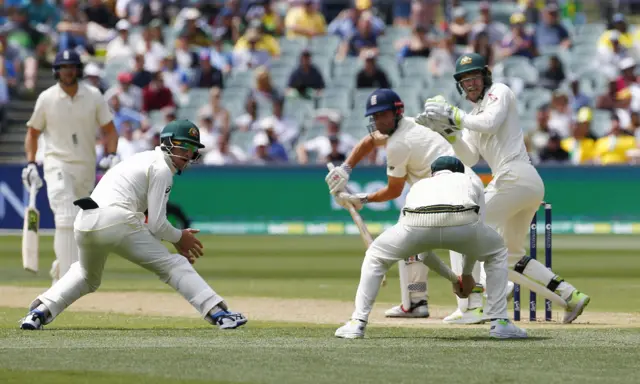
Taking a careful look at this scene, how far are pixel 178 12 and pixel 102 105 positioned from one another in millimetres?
15661

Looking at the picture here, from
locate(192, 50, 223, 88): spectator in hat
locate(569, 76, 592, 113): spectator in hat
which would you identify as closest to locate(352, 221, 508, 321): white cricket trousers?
locate(569, 76, 592, 113): spectator in hat

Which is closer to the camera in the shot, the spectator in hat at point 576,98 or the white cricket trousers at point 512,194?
the white cricket trousers at point 512,194

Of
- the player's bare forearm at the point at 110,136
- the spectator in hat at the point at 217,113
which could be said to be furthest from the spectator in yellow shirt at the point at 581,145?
the player's bare forearm at the point at 110,136

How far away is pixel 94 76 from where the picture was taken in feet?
76.0

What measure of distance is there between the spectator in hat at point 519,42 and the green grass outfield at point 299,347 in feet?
38.8

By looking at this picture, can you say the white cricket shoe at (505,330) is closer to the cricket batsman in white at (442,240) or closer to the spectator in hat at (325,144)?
the cricket batsman in white at (442,240)

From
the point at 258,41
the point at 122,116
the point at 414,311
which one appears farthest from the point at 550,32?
the point at 414,311

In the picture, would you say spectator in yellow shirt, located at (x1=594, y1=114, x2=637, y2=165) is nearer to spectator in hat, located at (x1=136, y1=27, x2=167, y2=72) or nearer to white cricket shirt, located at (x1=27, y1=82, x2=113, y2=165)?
spectator in hat, located at (x1=136, y1=27, x2=167, y2=72)

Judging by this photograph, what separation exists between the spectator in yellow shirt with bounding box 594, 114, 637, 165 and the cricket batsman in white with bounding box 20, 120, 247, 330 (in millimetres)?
14157

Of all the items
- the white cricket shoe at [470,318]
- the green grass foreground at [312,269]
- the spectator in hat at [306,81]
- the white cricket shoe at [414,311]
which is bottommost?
the green grass foreground at [312,269]

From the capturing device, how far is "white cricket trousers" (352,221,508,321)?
891 centimetres

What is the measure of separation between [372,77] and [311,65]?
46.7 inches

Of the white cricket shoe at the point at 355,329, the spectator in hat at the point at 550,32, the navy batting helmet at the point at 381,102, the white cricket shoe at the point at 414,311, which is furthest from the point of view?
the spectator in hat at the point at 550,32

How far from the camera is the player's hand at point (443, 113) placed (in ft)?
32.9
